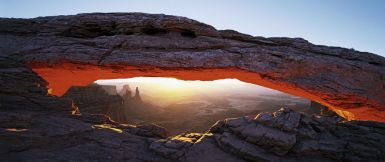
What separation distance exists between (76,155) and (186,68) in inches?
318

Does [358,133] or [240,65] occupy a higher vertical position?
[240,65]

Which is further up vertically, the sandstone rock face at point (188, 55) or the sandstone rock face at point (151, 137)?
the sandstone rock face at point (188, 55)

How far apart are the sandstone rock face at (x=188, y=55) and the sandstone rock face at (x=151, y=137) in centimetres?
193

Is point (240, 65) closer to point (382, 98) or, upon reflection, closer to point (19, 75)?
point (382, 98)

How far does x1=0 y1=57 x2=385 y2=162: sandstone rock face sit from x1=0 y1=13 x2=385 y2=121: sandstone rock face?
1.93 meters

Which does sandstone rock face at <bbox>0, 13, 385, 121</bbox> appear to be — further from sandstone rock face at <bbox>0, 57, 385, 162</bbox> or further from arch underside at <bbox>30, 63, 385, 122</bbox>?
sandstone rock face at <bbox>0, 57, 385, 162</bbox>

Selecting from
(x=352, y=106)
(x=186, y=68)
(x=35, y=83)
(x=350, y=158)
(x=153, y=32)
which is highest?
(x=153, y=32)

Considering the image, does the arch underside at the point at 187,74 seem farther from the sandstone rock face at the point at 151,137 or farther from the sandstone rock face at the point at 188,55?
the sandstone rock face at the point at 151,137

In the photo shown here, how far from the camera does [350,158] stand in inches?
454

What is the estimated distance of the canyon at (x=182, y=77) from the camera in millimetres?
11688

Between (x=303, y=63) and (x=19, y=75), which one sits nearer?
(x=19, y=75)

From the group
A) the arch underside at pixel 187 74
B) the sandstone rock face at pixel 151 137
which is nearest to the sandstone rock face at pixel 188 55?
the arch underside at pixel 187 74

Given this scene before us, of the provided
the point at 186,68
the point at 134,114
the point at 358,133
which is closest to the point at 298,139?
the point at 358,133

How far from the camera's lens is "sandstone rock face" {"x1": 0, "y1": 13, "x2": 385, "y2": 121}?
1471cm
